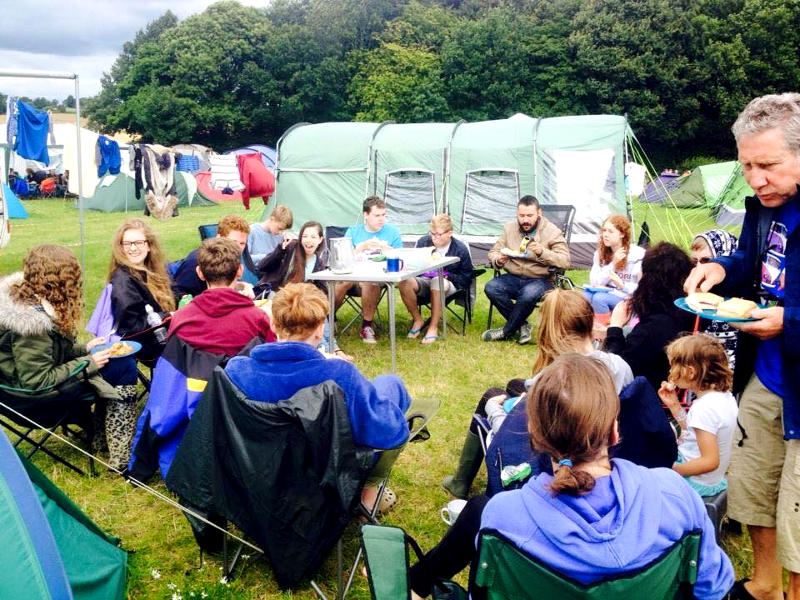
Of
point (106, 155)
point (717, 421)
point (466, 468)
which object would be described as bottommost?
point (466, 468)

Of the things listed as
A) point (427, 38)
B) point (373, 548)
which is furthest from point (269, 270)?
point (427, 38)

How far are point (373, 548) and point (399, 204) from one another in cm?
852

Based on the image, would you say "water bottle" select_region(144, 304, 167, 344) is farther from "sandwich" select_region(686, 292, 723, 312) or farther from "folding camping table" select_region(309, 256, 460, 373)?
"sandwich" select_region(686, 292, 723, 312)

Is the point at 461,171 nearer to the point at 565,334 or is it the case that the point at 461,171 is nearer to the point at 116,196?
the point at 565,334

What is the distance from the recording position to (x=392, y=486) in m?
3.32

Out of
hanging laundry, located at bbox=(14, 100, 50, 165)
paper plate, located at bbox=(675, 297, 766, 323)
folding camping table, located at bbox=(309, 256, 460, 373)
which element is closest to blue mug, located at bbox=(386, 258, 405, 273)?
folding camping table, located at bbox=(309, 256, 460, 373)

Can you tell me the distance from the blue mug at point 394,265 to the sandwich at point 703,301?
2.93m

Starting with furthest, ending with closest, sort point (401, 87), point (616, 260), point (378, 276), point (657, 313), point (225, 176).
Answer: point (401, 87), point (225, 176), point (616, 260), point (378, 276), point (657, 313)

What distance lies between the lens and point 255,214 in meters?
15.7

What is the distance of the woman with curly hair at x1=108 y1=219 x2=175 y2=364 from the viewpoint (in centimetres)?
376

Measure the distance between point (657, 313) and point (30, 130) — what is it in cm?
864

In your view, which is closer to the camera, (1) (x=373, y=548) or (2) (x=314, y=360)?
(1) (x=373, y=548)

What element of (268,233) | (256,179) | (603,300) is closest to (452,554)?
(603,300)

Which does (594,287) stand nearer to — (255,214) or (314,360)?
(314,360)
